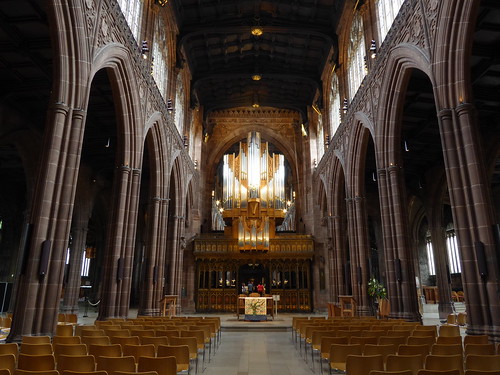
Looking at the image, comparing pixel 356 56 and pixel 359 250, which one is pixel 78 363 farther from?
pixel 356 56

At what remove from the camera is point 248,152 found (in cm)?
2791

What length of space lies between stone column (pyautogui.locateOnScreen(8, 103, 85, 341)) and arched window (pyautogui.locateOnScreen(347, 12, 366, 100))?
1468 centimetres

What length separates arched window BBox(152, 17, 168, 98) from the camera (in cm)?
1903

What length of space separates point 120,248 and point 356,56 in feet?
51.8

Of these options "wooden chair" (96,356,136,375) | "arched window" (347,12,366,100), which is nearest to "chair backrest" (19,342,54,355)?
"wooden chair" (96,356,136,375)

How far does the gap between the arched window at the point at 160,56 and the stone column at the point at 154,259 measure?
6628 millimetres

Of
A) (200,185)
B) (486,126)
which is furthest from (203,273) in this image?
(486,126)

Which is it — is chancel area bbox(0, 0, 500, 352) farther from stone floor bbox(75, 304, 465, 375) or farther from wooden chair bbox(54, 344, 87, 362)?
stone floor bbox(75, 304, 465, 375)

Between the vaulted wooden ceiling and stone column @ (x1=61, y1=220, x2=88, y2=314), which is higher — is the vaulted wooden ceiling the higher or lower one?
the higher one

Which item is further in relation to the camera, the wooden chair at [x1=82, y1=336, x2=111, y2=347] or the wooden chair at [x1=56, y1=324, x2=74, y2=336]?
the wooden chair at [x1=56, y1=324, x2=74, y2=336]

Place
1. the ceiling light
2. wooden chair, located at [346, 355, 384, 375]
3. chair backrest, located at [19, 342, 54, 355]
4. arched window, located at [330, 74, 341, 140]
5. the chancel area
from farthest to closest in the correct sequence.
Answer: arched window, located at [330, 74, 341, 140] → the ceiling light → the chancel area → chair backrest, located at [19, 342, 54, 355] → wooden chair, located at [346, 355, 384, 375]

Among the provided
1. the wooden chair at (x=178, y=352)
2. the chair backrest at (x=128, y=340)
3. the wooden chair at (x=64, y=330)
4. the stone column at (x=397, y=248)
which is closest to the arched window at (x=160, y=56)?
the stone column at (x=397, y=248)

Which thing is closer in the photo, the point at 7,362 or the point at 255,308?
the point at 7,362

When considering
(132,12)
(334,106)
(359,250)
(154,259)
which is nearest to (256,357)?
(154,259)
